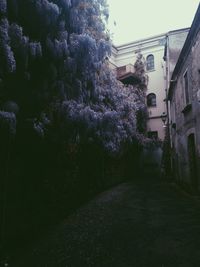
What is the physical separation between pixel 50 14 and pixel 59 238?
447cm

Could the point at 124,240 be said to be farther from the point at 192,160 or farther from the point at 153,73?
the point at 153,73

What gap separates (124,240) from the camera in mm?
5160

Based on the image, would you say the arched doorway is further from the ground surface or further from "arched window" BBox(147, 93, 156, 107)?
"arched window" BBox(147, 93, 156, 107)

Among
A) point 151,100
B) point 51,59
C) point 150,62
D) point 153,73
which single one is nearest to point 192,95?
point 51,59

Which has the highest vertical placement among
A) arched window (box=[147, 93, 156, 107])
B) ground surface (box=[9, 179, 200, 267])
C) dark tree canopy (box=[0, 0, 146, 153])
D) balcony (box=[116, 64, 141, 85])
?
balcony (box=[116, 64, 141, 85])

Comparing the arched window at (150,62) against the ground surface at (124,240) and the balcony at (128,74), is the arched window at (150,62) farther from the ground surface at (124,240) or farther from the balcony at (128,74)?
the ground surface at (124,240)

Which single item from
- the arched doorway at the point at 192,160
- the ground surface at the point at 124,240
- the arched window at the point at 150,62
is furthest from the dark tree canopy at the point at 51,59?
the arched window at the point at 150,62

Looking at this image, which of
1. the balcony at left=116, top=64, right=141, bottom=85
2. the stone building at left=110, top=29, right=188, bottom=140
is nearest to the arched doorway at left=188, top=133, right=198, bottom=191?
the balcony at left=116, top=64, right=141, bottom=85

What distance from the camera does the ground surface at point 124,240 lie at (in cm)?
420

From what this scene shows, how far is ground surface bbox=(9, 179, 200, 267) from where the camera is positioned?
4199 millimetres

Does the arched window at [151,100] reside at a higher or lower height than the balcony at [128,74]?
lower

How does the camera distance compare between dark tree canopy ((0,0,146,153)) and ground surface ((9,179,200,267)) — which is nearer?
A: ground surface ((9,179,200,267))

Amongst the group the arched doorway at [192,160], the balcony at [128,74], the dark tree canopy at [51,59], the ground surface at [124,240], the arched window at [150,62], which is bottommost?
the ground surface at [124,240]

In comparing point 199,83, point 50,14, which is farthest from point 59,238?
point 199,83
